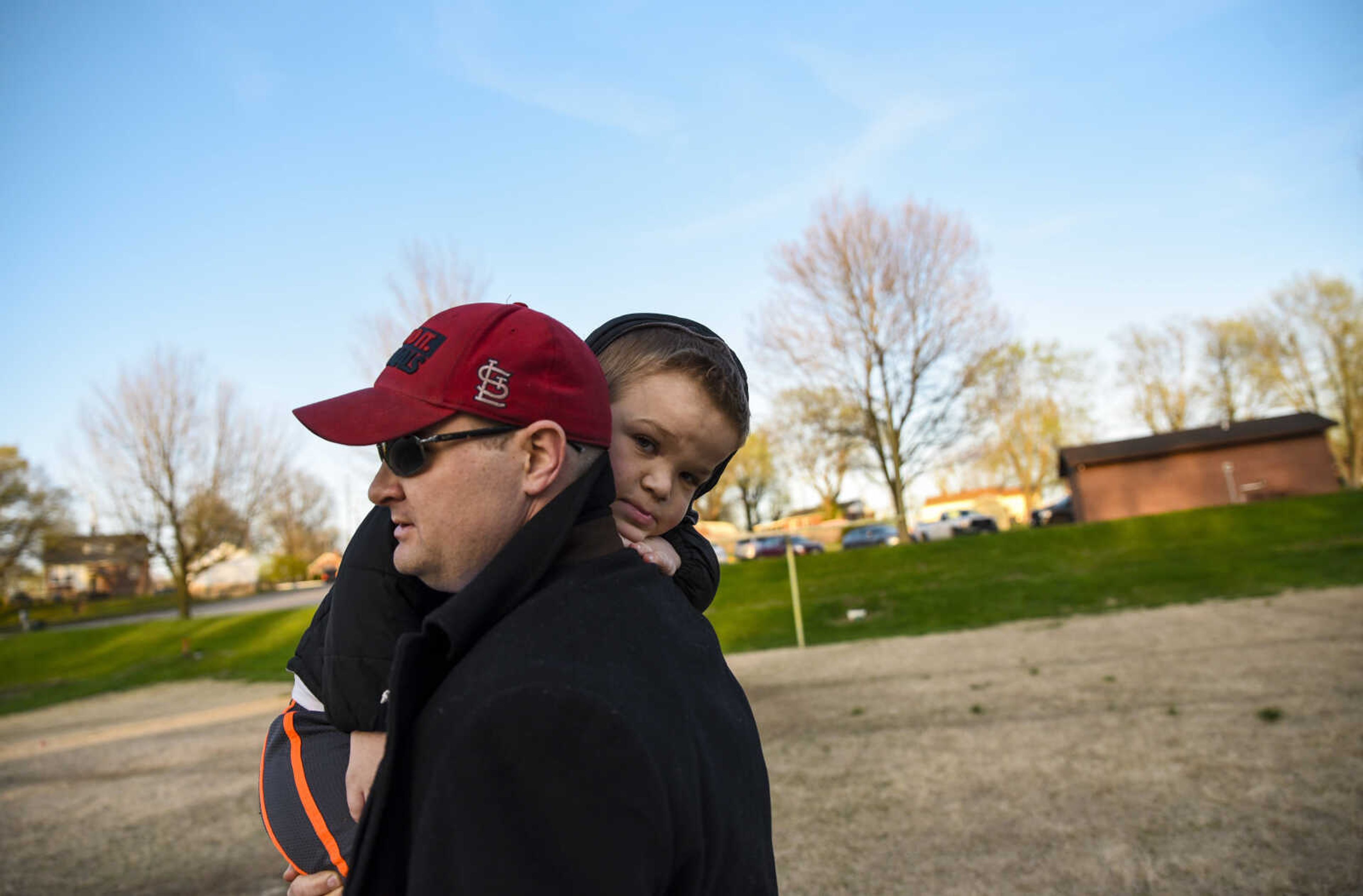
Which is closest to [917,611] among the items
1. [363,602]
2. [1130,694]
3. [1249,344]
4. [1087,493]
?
[1130,694]

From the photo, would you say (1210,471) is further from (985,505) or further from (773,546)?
(985,505)

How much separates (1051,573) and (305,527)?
56.0 metres

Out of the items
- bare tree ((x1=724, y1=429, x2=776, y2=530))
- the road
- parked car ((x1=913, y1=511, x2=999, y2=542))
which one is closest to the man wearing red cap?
the road

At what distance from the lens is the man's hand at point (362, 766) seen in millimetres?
1521

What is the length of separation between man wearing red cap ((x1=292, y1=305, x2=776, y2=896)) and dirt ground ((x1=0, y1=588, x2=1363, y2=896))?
4.18 meters

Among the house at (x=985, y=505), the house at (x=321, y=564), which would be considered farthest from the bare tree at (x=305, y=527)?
the house at (x=985, y=505)

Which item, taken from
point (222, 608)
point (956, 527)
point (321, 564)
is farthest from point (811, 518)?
point (222, 608)

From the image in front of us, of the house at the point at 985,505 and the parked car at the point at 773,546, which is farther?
the house at the point at 985,505

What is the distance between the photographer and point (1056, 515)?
4116 cm

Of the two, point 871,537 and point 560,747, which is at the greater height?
point 560,747

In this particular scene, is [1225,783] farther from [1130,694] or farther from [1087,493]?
[1087,493]

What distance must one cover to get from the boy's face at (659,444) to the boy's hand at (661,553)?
0.02 metres

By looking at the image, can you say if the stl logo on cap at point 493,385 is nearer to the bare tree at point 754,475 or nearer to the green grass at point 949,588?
the green grass at point 949,588

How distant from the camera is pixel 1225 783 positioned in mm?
5578
